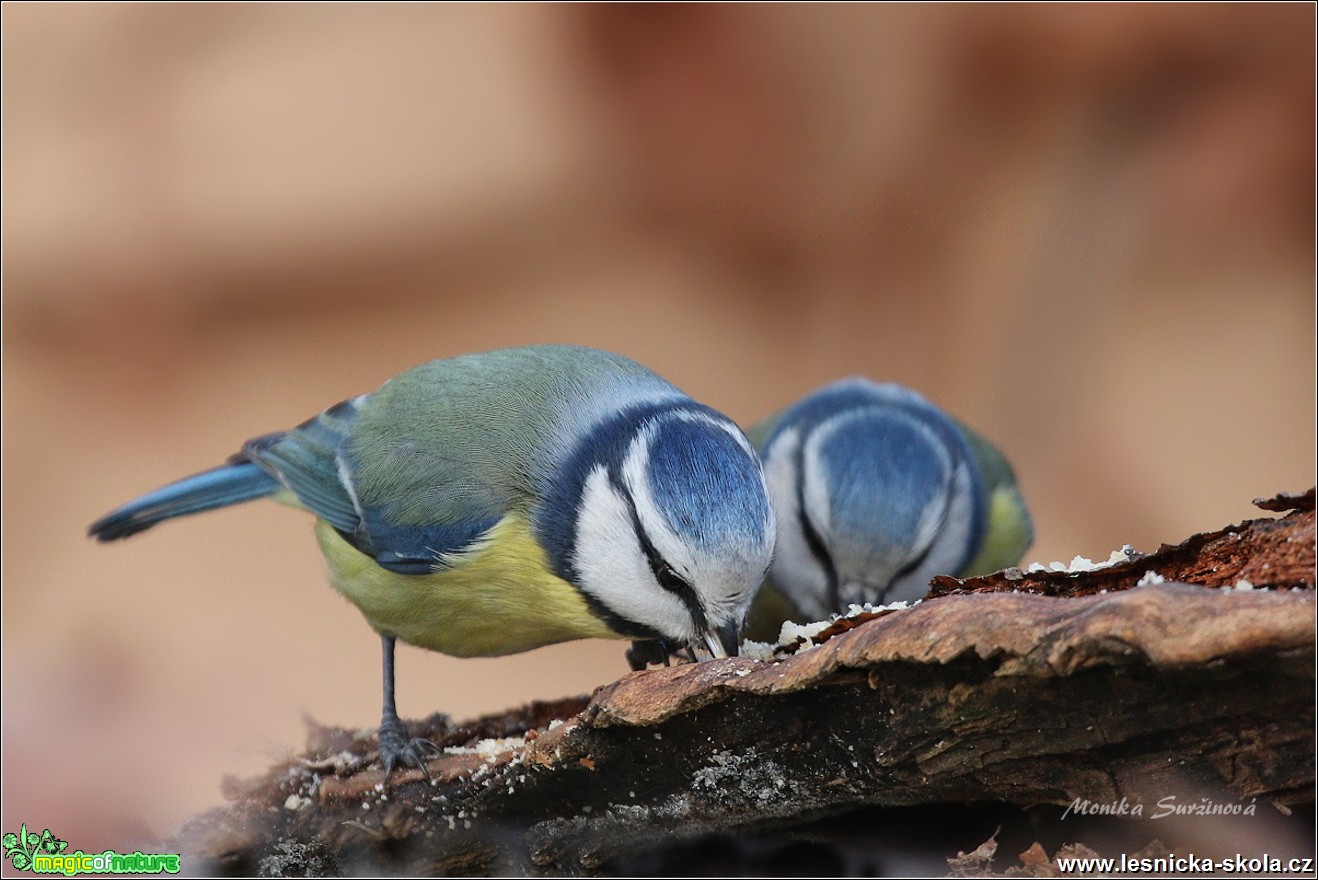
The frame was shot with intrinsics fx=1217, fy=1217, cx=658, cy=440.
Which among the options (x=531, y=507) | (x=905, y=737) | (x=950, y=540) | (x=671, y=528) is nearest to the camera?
(x=905, y=737)

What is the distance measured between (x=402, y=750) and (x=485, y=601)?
261 mm

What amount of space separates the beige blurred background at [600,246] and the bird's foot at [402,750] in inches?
53.9

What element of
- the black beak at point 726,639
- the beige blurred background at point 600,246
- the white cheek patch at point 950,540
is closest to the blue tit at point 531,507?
the black beak at point 726,639

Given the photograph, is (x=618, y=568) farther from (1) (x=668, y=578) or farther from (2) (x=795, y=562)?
(2) (x=795, y=562)

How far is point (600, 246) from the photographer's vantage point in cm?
328

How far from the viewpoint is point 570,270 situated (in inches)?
129

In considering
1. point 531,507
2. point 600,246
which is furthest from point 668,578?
point 600,246

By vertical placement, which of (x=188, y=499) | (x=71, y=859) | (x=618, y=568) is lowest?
(x=71, y=859)

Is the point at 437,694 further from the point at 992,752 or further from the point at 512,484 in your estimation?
the point at 992,752

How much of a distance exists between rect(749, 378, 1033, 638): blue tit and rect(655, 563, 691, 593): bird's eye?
0.39 metres

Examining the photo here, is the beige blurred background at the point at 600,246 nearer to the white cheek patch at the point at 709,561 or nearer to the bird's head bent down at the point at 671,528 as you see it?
the bird's head bent down at the point at 671,528

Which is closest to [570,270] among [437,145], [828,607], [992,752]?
[437,145]

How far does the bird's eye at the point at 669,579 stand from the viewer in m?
1.44

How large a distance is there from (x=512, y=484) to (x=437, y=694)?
59.1 inches
